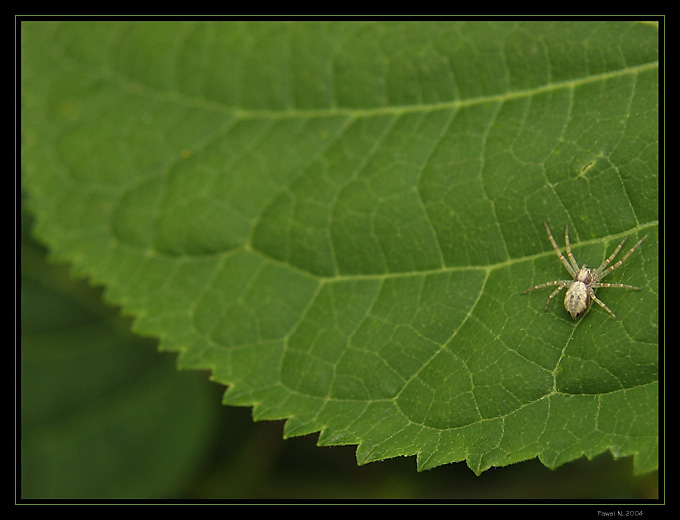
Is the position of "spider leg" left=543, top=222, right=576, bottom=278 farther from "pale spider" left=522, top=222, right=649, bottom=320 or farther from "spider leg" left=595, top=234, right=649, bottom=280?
"spider leg" left=595, top=234, right=649, bottom=280

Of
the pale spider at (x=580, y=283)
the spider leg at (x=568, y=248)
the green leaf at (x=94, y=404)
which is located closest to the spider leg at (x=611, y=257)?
the pale spider at (x=580, y=283)

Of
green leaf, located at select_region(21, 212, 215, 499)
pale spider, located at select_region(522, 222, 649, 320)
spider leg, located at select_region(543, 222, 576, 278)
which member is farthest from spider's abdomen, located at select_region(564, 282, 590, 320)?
green leaf, located at select_region(21, 212, 215, 499)

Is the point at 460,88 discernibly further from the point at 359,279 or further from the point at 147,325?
the point at 147,325

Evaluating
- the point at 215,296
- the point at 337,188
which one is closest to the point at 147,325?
the point at 215,296

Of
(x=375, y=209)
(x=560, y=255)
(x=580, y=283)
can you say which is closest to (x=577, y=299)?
(x=580, y=283)

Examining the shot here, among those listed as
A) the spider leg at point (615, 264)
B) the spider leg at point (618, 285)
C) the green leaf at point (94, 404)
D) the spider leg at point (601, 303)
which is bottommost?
the green leaf at point (94, 404)

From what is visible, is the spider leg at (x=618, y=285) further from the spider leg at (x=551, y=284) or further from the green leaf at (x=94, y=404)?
the green leaf at (x=94, y=404)
